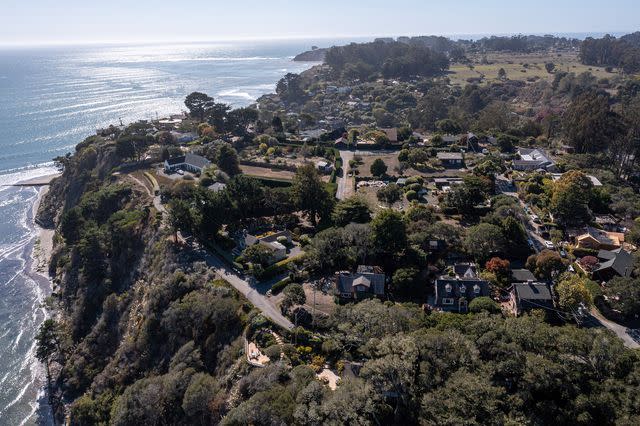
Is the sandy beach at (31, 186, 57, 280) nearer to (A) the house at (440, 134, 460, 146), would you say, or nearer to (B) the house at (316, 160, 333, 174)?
(B) the house at (316, 160, 333, 174)

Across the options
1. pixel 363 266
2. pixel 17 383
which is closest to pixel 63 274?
pixel 17 383

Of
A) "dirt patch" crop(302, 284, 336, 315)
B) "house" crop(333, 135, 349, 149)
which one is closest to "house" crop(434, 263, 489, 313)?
"dirt patch" crop(302, 284, 336, 315)

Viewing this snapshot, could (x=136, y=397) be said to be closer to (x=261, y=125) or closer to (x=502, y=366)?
(x=502, y=366)

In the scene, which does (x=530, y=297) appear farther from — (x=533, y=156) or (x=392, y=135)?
(x=392, y=135)

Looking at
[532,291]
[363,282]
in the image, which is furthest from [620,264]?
[363,282]

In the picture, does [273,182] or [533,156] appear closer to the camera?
[273,182]
